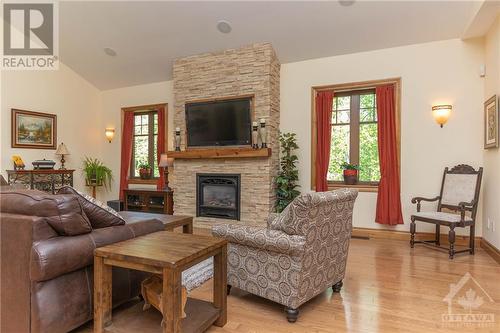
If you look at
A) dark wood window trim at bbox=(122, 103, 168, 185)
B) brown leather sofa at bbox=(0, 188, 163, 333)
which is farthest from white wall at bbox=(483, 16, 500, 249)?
dark wood window trim at bbox=(122, 103, 168, 185)

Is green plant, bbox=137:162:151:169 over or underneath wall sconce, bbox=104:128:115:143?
underneath

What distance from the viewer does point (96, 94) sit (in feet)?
23.8

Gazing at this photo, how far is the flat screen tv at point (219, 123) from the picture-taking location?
203 inches

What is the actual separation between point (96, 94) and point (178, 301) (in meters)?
6.92

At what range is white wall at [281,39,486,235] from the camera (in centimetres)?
427

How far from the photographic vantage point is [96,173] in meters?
6.80

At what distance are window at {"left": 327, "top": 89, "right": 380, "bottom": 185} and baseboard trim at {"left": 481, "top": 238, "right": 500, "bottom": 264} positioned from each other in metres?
1.54

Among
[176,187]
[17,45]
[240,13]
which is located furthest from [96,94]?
[240,13]

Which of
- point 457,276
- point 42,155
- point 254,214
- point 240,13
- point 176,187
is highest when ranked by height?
point 240,13

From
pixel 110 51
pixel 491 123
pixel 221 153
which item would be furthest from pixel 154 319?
pixel 110 51

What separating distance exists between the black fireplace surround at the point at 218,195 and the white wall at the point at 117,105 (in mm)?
2311

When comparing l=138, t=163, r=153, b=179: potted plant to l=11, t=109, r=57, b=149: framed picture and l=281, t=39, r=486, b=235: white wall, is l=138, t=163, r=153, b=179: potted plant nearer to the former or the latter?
l=11, t=109, r=57, b=149: framed picture

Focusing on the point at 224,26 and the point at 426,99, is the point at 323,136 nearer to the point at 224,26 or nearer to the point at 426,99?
the point at 426,99

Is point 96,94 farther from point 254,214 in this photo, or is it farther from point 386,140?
point 386,140
